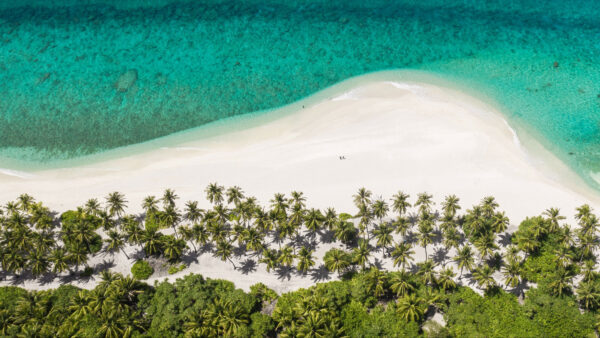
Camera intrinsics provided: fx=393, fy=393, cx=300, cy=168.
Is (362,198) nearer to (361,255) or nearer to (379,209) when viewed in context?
(379,209)

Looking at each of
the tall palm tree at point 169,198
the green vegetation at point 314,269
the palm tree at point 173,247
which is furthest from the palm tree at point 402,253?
the tall palm tree at point 169,198

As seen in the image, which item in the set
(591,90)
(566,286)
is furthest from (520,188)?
(591,90)

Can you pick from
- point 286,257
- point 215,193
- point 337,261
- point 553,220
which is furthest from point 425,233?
point 215,193

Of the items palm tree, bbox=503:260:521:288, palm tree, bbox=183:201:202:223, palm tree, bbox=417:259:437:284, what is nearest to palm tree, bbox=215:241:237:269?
palm tree, bbox=183:201:202:223

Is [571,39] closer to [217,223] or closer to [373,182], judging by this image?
[373,182]

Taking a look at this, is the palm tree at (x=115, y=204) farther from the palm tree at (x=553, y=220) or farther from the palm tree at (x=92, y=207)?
the palm tree at (x=553, y=220)

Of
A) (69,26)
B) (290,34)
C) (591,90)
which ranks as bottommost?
(591,90)
